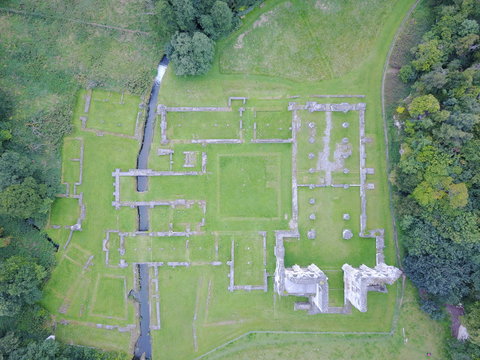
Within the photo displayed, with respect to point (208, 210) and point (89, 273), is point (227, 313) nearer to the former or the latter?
point (208, 210)

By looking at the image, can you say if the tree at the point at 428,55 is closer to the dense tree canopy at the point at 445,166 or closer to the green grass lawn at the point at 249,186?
the dense tree canopy at the point at 445,166

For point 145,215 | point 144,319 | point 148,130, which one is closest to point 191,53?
point 148,130

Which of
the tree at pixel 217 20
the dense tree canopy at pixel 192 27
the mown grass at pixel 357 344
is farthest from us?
the mown grass at pixel 357 344

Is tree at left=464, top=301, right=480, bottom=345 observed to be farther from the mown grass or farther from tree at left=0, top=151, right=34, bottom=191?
tree at left=0, top=151, right=34, bottom=191

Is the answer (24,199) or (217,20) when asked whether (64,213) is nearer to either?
(24,199)

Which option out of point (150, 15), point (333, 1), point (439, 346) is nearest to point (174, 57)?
point (150, 15)

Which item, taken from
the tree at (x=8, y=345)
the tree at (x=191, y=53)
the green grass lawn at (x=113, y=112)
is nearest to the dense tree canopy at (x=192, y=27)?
the tree at (x=191, y=53)

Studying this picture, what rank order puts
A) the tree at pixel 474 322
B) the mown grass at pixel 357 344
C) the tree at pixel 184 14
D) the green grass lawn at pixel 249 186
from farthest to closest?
the green grass lawn at pixel 249 186
the mown grass at pixel 357 344
the tree at pixel 184 14
the tree at pixel 474 322
